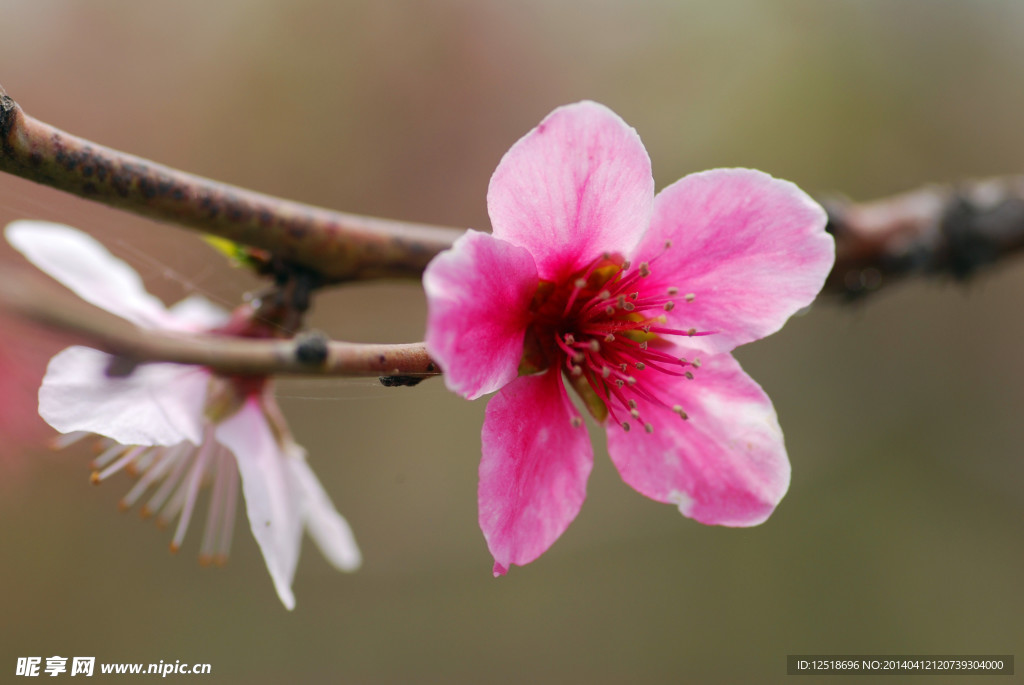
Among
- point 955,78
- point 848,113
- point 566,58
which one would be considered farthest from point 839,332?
point 566,58

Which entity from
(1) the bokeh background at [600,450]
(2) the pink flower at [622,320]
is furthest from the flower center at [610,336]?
(1) the bokeh background at [600,450]

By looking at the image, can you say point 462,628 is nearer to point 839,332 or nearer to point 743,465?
point 839,332

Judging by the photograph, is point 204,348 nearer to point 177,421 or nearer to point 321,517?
point 177,421

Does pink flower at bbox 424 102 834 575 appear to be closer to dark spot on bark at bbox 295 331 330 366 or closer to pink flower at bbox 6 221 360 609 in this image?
dark spot on bark at bbox 295 331 330 366

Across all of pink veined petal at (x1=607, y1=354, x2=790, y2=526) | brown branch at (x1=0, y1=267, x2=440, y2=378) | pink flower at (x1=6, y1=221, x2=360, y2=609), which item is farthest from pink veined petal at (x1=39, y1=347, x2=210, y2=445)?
pink veined petal at (x1=607, y1=354, x2=790, y2=526)

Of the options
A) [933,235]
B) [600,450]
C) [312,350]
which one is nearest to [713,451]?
[312,350]
